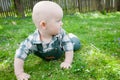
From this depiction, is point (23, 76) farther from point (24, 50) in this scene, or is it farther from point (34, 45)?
point (34, 45)

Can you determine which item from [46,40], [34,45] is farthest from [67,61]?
[34,45]

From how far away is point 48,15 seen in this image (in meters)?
4.06

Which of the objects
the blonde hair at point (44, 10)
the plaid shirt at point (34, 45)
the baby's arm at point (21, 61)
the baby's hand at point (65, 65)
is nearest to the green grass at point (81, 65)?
the baby's hand at point (65, 65)

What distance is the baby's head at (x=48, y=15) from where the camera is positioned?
4043 millimetres

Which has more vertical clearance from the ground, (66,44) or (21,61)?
(66,44)

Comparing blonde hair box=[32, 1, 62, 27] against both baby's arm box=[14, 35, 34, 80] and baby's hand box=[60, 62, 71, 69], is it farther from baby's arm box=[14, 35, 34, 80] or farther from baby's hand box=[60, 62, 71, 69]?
baby's hand box=[60, 62, 71, 69]

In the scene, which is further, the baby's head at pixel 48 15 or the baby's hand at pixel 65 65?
the baby's hand at pixel 65 65

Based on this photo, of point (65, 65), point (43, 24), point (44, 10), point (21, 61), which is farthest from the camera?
point (65, 65)

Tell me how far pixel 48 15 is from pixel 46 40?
0.54 m

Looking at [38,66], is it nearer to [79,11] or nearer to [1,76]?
[1,76]

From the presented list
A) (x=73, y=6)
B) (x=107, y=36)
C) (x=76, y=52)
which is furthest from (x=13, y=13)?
(x=76, y=52)

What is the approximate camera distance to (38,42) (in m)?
4.38

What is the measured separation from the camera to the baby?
4070 mm

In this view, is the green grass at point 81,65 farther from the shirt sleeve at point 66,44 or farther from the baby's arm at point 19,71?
the shirt sleeve at point 66,44
